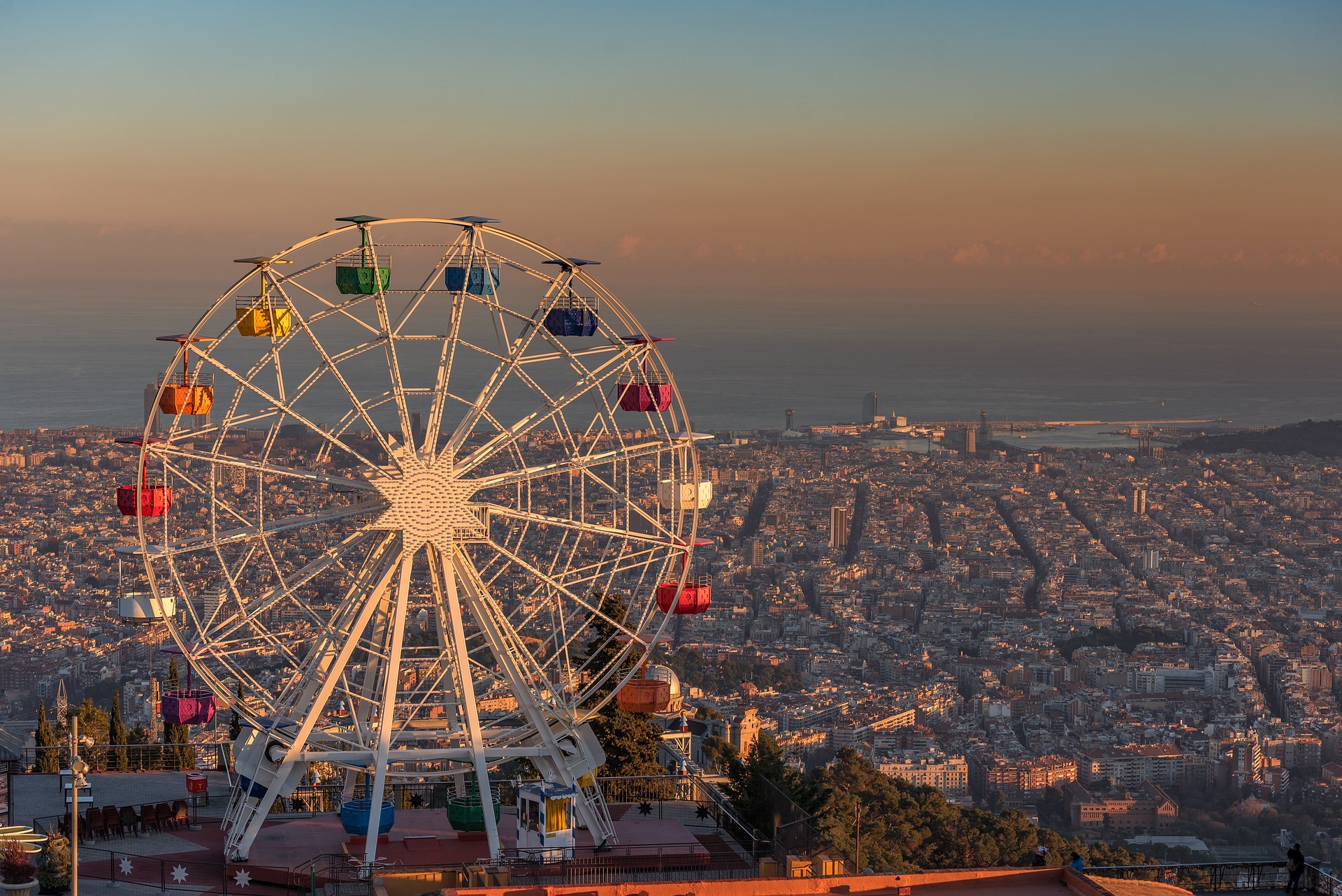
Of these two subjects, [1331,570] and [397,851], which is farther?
[1331,570]

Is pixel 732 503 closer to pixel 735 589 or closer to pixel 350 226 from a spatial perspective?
pixel 735 589

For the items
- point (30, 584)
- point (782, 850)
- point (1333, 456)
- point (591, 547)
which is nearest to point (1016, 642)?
point (591, 547)

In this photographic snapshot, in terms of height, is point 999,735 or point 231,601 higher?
point 231,601

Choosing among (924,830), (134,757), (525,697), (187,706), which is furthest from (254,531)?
(924,830)

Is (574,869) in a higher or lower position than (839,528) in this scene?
lower

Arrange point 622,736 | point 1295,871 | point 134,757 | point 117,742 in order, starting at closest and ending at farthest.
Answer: point 1295,871 < point 622,736 < point 134,757 < point 117,742

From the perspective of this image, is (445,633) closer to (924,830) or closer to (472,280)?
(472,280)

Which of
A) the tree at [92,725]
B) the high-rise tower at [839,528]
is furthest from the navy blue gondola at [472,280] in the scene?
the high-rise tower at [839,528]

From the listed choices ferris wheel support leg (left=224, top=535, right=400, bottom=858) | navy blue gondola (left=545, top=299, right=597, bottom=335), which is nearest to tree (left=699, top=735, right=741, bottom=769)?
navy blue gondola (left=545, top=299, right=597, bottom=335)

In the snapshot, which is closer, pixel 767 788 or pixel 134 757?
pixel 767 788
